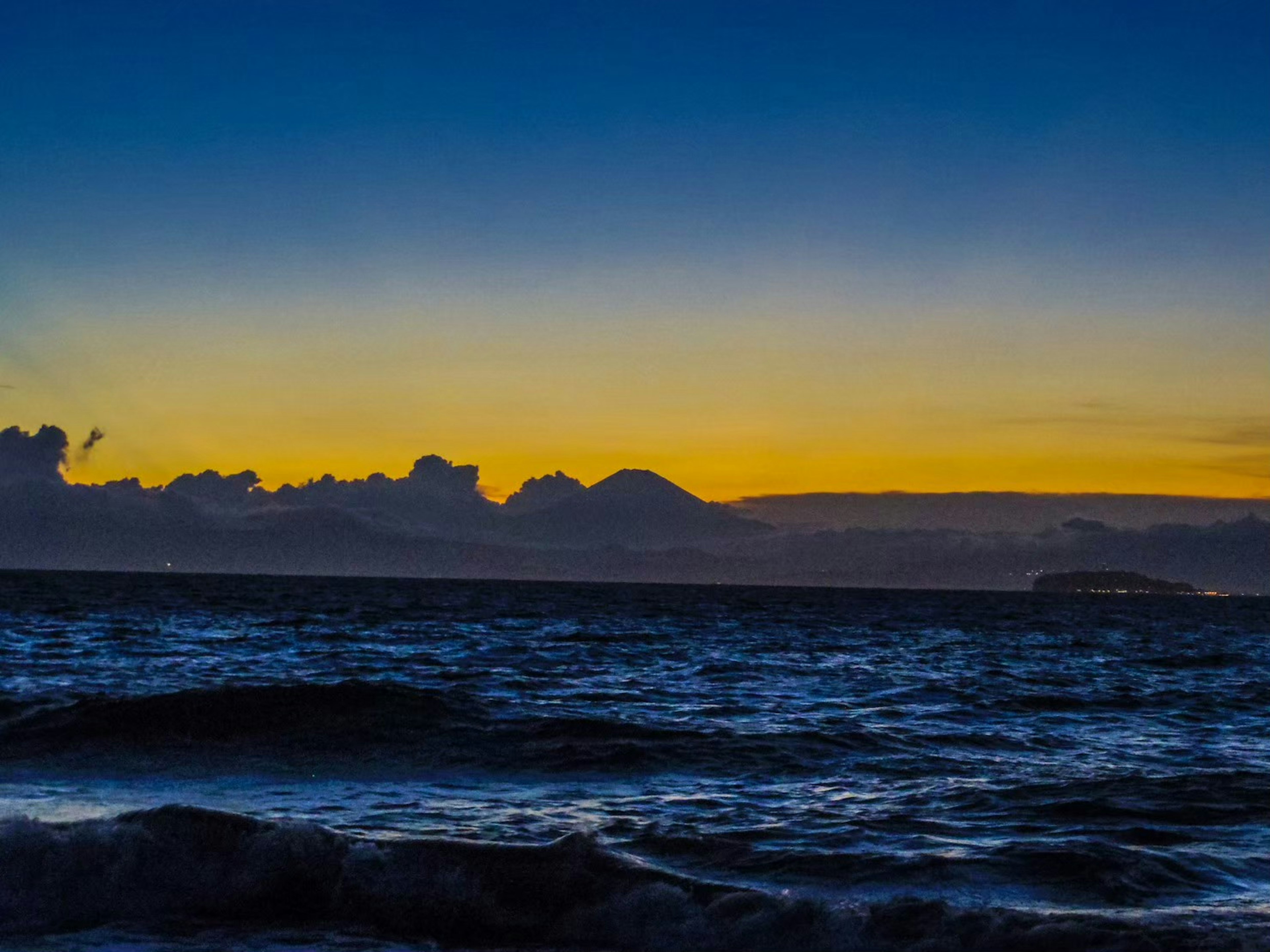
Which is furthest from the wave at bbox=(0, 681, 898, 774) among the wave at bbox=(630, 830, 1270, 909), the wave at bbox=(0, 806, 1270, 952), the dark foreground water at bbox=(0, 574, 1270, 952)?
the wave at bbox=(0, 806, 1270, 952)

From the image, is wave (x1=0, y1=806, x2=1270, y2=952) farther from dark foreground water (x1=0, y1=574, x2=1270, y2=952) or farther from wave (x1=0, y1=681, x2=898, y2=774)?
wave (x1=0, y1=681, x2=898, y2=774)

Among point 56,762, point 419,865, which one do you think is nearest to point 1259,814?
point 419,865

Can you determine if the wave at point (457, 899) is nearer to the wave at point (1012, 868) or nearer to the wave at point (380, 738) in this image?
the wave at point (1012, 868)

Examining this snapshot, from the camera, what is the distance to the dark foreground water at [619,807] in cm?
1179

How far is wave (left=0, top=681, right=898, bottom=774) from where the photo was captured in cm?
2002

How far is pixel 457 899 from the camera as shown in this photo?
12445 millimetres

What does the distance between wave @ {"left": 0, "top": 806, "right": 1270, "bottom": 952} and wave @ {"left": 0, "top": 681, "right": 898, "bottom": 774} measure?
5977 millimetres

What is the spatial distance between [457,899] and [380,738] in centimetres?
1013

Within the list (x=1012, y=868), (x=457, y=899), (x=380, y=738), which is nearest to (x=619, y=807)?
(x=457, y=899)

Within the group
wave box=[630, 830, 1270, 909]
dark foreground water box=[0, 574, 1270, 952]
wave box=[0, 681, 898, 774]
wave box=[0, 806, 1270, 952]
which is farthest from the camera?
wave box=[0, 681, 898, 774]

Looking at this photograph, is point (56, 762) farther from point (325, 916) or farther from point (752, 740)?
point (752, 740)

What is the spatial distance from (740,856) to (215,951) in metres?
5.46

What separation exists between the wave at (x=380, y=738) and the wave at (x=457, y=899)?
5977 millimetres

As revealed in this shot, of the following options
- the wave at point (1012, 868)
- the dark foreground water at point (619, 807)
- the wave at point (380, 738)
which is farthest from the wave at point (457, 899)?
the wave at point (380, 738)
